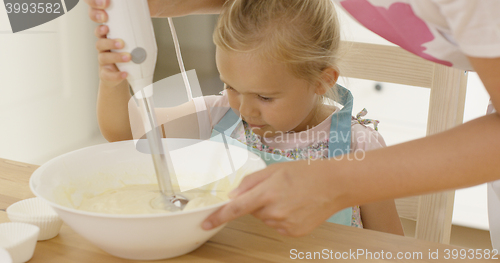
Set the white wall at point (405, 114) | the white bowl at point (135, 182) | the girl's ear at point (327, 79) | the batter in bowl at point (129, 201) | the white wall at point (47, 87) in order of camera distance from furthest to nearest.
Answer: the white wall at point (47, 87) < the white wall at point (405, 114) < the girl's ear at point (327, 79) < the batter in bowl at point (129, 201) < the white bowl at point (135, 182)

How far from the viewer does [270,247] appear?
0.59 m

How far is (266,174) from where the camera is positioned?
1.69ft

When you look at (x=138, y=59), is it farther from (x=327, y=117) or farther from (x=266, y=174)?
(x=327, y=117)

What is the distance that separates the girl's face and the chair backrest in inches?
5.1

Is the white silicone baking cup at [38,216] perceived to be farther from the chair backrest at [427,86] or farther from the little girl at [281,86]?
the chair backrest at [427,86]

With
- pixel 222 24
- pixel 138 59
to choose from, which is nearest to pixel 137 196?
pixel 138 59

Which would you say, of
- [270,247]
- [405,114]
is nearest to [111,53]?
[270,247]

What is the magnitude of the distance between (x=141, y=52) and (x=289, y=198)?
252 mm

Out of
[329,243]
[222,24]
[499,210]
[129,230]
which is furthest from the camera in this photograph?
[222,24]

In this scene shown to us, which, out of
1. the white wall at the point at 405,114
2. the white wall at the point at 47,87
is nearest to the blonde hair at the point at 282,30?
the white wall at the point at 405,114

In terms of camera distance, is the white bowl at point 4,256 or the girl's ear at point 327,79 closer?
the white bowl at point 4,256

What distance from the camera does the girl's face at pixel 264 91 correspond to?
89 centimetres

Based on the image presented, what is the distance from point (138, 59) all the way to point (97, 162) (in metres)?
0.21

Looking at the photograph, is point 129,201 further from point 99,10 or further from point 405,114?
point 405,114
